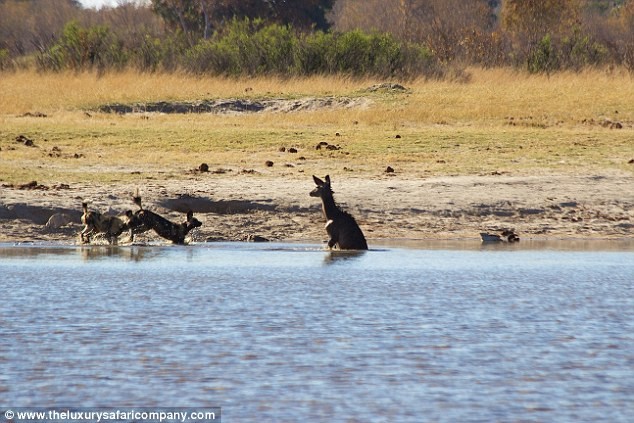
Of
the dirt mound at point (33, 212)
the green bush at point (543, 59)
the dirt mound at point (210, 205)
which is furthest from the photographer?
the green bush at point (543, 59)

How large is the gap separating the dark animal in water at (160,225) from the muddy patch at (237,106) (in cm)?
1318

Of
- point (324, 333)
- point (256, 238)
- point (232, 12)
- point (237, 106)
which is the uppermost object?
point (232, 12)

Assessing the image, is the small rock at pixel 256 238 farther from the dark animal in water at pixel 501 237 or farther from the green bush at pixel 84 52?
the green bush at pixel 84 52

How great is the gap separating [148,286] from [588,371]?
4.70 m

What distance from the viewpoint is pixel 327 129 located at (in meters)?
23.5

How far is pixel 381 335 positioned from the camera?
9.03 m

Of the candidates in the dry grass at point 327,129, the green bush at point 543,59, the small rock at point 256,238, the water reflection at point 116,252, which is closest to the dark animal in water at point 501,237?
the small rock at point 256,238

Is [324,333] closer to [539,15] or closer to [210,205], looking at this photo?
[210,205]

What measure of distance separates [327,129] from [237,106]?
5455mm

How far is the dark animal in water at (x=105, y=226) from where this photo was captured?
47.8 ft

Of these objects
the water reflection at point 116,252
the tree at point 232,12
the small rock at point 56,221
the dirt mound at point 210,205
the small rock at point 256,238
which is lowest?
the water reflection at point 116,252

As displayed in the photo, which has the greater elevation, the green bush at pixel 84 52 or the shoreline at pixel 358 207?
the green bush at pixel 84 52

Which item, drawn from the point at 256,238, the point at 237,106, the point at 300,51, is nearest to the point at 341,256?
the point at 256,238

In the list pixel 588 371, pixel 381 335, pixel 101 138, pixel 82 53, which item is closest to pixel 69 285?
pixel 381 335
